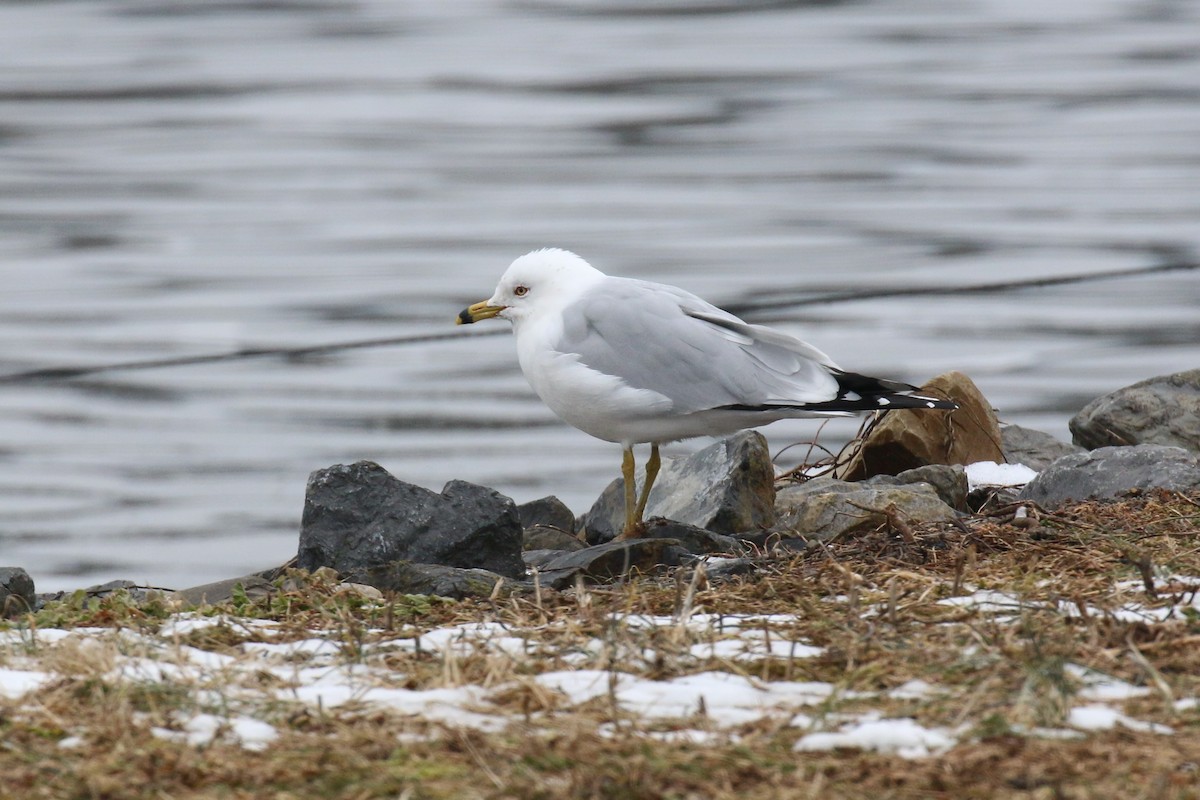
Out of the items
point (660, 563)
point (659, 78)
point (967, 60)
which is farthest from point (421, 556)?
point (967, 60)

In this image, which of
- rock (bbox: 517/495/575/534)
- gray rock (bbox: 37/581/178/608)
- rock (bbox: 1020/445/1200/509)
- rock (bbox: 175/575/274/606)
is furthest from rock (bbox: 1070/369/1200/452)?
gray rock (bbox: 37/581/178/608)

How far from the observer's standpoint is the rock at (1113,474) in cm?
513

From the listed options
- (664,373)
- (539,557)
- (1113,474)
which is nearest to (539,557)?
(539,557)

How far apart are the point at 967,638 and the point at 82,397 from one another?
678cm

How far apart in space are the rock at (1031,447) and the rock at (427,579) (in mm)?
2537

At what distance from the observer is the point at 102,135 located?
1694cm

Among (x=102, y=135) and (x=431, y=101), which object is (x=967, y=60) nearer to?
(x=431, y=101)

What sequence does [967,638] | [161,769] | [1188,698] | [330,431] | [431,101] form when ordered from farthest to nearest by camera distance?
[431,101]
[330,431]
[967,638]
[1188,698]
[161,769]

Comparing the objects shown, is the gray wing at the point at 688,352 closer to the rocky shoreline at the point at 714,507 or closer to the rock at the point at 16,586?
the rocky shoreline at the point at 714,507

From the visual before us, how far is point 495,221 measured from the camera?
42.0 ft

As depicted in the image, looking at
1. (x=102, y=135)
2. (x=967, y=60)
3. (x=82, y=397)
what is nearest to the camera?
(x=82, y=397)

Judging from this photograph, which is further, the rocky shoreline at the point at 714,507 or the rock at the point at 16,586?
the rock at the point at 16,586

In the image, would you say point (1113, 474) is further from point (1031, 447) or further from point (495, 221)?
point (495, 221)

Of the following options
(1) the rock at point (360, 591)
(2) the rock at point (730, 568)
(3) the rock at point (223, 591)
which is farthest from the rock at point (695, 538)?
(3) the rock at point (223, 591)
